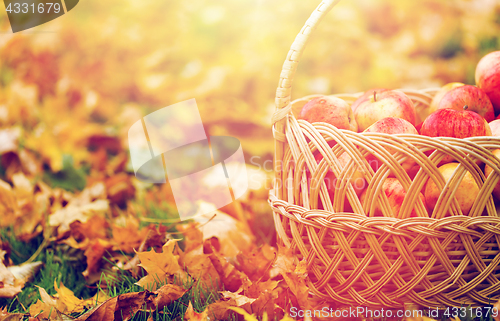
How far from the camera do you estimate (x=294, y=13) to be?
2525 millimetres

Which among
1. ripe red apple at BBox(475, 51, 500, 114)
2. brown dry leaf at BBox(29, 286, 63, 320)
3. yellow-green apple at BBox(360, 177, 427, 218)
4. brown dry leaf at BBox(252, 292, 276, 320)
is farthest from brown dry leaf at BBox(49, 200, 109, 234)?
ripe red apple at BBox(475, 51, 500, 114)

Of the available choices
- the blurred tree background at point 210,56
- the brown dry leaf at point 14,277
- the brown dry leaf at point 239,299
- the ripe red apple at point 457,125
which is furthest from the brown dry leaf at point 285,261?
the blurred tree background at point 210,56

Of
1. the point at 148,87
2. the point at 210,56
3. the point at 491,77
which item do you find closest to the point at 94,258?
the point at 491,77

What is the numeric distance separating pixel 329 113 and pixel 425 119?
0.92ft

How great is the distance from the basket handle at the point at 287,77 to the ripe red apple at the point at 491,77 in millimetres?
555

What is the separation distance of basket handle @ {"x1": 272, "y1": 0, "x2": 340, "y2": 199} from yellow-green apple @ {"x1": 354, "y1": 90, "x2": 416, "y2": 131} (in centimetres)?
24

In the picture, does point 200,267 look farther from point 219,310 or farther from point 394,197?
point 394,197

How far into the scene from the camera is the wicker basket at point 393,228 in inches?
29.1

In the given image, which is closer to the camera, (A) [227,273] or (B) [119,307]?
(B) [119,307]

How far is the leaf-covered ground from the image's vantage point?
1.21 m

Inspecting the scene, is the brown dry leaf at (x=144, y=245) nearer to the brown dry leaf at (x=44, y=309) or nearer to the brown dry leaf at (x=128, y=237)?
the brown dry leaf at (x=128, y=237)

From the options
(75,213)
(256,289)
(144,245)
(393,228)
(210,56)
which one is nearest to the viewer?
(393,228)

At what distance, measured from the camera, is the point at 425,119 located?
0.98 meters

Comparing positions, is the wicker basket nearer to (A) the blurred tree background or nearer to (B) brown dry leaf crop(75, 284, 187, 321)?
(B) brown dry leaf crop(75, 284, 187, 321)
